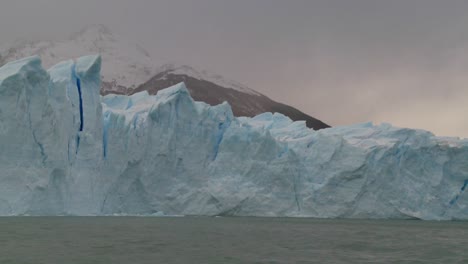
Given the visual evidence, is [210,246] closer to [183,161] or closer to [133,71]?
[183,161]

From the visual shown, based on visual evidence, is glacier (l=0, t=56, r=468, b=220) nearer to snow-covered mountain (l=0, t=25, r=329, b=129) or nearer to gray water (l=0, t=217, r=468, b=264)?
gray water (l=0, t=217, r=468, b=264)

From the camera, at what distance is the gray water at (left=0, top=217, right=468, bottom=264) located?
12539 millimetres

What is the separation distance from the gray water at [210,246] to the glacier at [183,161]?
6470 mm

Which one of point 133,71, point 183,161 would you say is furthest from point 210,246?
point 133,71

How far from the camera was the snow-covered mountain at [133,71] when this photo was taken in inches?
3150

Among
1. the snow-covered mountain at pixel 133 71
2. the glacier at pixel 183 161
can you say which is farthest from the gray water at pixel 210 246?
the snow-covered mountain at pixel 133 71

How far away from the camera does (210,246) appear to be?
49.5 ft

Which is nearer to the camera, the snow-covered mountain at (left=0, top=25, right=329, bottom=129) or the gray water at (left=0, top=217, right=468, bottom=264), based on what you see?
the gray water at (left=0, top=217, right=468, bottom=264)

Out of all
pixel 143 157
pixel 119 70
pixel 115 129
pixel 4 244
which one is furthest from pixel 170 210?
pixel 119 70

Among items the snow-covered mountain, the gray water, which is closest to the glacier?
the gray water

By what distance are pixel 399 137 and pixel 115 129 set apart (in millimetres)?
17025

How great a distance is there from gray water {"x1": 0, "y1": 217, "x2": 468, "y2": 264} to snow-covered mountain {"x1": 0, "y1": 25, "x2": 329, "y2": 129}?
184ft

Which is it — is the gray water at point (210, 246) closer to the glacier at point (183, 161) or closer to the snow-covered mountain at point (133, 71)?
the glacier at point (183, 161)

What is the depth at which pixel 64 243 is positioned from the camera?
14.5 m
